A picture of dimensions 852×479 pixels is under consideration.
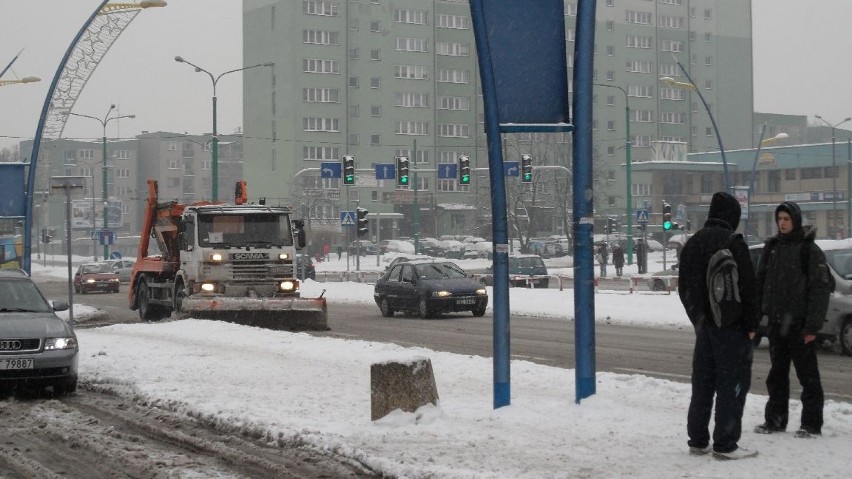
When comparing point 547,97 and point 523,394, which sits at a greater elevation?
point 547,97

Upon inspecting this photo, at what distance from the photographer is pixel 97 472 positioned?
345 inches

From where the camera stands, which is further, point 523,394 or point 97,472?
point 523,394

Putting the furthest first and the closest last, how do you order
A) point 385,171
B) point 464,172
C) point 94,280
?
1. point 385,171
2. point 94,280
3. point 464,172

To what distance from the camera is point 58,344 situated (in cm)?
1299

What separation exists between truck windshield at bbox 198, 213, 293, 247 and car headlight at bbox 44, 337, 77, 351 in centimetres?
1235

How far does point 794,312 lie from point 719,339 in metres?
1.13

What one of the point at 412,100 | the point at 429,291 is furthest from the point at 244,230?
the point at 412,100

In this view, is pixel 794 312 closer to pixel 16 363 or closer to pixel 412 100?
pixel 16 363

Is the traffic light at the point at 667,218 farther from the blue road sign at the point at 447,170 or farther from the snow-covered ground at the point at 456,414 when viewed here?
the snow-covered ground at the point at 456,414

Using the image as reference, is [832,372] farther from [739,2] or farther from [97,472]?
[739,2]

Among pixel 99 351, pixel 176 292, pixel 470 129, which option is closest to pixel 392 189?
pixel 470 129

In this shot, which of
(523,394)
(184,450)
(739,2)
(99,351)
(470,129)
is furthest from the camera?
(739,2)

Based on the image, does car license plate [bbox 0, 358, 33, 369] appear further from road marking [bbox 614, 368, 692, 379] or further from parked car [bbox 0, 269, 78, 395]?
road marking [bbox 614, 368, 692, 379]

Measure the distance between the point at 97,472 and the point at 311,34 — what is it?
97.5 metres
